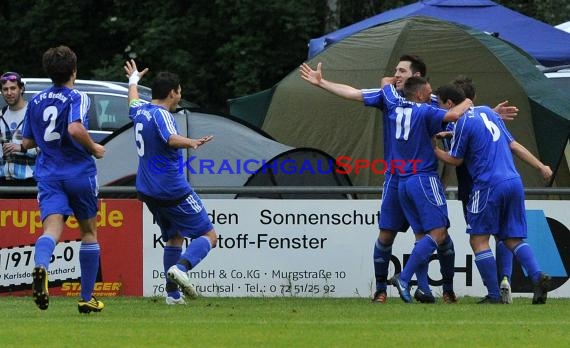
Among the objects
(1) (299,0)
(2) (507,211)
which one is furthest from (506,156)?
(1) (299,0)

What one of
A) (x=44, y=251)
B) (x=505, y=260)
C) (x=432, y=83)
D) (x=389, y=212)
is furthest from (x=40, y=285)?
(x=432, y=83)

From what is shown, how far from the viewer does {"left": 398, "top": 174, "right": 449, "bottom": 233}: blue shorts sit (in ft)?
41.4

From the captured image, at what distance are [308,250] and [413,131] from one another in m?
2.32

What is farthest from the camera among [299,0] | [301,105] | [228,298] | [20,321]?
[299,0]

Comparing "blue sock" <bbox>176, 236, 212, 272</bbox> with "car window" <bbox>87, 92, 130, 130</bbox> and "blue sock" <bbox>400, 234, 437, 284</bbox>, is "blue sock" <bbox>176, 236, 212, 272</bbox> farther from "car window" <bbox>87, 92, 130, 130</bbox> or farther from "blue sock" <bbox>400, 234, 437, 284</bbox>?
"car window" <bbox>87, 92, 130, 130</bbox>

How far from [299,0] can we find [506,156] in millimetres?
21079

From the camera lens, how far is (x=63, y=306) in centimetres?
1276

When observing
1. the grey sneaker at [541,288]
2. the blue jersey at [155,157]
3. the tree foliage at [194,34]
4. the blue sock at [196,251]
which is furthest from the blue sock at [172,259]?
the tree foliage at [194,34]

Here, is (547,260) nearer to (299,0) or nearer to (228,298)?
(228,298)

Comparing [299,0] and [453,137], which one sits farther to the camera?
[299,0]

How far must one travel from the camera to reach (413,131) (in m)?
12.7

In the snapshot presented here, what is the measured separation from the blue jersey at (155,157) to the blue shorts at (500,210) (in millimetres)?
2440

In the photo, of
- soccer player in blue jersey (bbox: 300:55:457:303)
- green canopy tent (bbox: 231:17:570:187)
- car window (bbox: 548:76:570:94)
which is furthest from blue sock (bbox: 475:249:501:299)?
car window (bbox: 548:76:570:94)

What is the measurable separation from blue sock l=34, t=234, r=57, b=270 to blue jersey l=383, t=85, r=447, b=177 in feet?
10.4
